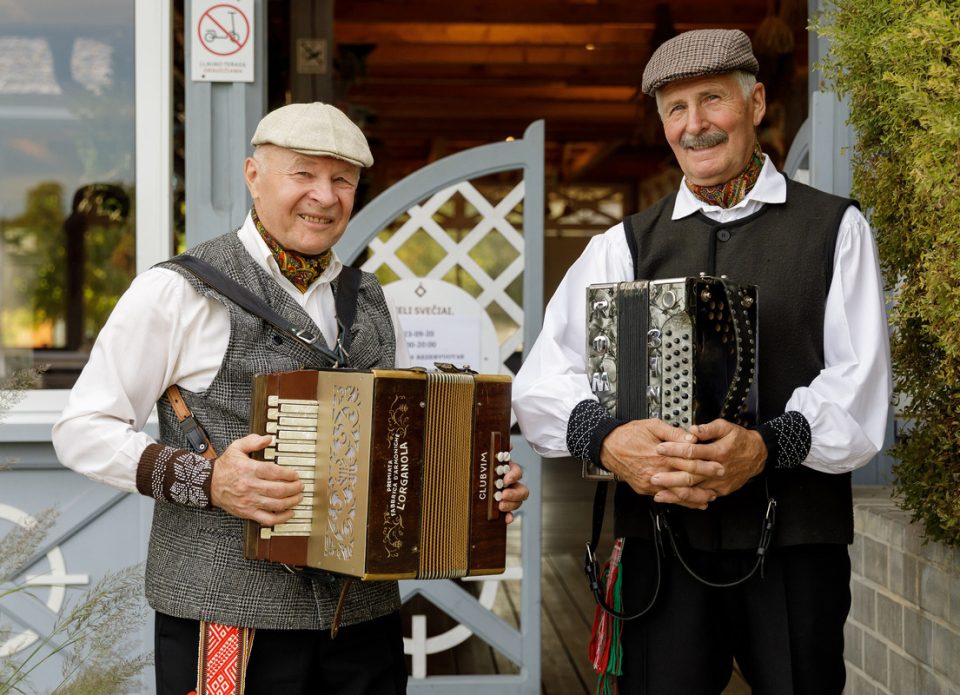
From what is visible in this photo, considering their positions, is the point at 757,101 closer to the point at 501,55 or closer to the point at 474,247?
the point at 474,247

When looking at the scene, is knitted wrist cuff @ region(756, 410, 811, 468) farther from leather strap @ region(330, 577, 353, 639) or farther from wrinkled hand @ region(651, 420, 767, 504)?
leather strap @ region(330, 577, 353, 639)

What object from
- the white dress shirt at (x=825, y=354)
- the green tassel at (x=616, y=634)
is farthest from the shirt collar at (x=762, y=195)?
the green tassel at (x=616, y=634)

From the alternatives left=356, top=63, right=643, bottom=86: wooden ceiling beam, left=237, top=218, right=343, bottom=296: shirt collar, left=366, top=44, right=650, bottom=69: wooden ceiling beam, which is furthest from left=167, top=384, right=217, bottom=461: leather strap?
left=356, top=63, right=643, bottom=86: wooden ceiling beam

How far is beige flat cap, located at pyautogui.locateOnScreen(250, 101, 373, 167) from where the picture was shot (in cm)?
199

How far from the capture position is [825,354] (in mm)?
2102

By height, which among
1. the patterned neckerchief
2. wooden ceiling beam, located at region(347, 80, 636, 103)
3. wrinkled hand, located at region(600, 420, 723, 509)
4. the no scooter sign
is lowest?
wrinkled hand, located at region(600, 420, 723, 509)

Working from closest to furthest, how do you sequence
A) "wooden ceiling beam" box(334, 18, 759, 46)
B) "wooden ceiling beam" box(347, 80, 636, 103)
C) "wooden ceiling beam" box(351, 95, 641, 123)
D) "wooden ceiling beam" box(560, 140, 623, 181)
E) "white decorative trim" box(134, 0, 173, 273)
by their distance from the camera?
"white decorative trim" box(134, 0, 173, 273) → "wooden ceiling beam" box(334, 18, 759, 46) → "wooden ceiling beam" box(347, 80, 636, 103) → "wooden ceiling beam" box(351, 95, 641, 123) → "wooden ceiling beam" box(560, 140, 623, 181)

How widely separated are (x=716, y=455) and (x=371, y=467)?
0.58m

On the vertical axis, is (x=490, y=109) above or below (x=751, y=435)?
above

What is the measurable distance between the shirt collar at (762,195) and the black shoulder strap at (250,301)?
729 mm

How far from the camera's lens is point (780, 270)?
2094 mm

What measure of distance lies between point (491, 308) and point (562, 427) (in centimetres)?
132

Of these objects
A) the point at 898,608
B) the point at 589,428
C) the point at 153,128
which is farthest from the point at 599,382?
the point at 153,128

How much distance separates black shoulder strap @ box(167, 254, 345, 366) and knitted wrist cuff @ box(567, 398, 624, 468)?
1.44 feet
